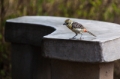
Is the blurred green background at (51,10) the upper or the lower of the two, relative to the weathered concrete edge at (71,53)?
lower

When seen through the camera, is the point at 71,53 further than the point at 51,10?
No

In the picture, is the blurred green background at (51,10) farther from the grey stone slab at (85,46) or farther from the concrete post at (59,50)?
the grey stone slab at (85,46)

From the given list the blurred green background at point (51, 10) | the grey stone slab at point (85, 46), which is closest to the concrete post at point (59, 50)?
the grey stone slab at point (85, 46)

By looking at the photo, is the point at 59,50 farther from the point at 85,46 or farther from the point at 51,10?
the point at 51,10

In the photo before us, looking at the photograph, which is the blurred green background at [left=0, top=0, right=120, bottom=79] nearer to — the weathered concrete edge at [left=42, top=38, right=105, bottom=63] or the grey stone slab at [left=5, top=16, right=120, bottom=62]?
the grey stone slab at [left=5, top=16, right=120, bottom=62]

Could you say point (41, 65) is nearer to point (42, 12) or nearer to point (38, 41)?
point (38, 41)

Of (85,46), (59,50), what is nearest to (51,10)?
(59,50)

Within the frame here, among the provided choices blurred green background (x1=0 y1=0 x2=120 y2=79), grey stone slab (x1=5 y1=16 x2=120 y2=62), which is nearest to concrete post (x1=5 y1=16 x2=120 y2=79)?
grey stone slab (x1=5 y1=16 x2=120 y2=62)

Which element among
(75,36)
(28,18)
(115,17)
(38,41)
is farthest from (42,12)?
(75,36)

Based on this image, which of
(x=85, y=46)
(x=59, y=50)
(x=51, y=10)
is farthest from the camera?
A: (x=51, y=10)
